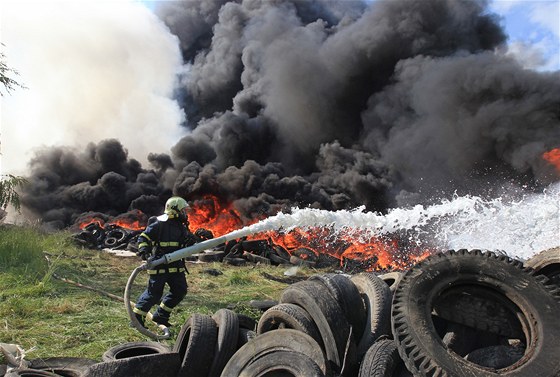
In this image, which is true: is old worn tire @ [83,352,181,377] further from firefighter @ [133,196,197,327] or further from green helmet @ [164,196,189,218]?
green helmet @ [164,196,189,218]

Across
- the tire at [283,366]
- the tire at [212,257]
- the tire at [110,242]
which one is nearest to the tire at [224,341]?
the tire at [283,366]

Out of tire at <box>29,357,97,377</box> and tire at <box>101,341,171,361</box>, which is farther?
tire at <box>101,341,171,361</box>

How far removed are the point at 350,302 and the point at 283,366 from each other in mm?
1134

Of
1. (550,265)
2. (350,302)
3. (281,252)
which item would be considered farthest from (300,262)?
(550,265)

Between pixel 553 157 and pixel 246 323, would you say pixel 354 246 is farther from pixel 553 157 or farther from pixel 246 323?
pixel 246 323

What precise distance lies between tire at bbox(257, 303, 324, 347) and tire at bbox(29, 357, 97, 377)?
2033 mm

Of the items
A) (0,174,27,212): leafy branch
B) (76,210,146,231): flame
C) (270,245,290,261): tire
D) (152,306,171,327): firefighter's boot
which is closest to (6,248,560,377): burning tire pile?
(152,306,171,327): firefighter's boot

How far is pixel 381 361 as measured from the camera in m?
3.58

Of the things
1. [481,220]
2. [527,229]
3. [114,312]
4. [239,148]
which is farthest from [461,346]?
[239,148]

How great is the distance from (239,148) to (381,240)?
18619 mm

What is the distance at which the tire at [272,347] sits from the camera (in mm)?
3871

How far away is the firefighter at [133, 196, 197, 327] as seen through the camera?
6777 millimetres

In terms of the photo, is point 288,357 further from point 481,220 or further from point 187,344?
point 481,220

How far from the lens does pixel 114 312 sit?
738 cm
